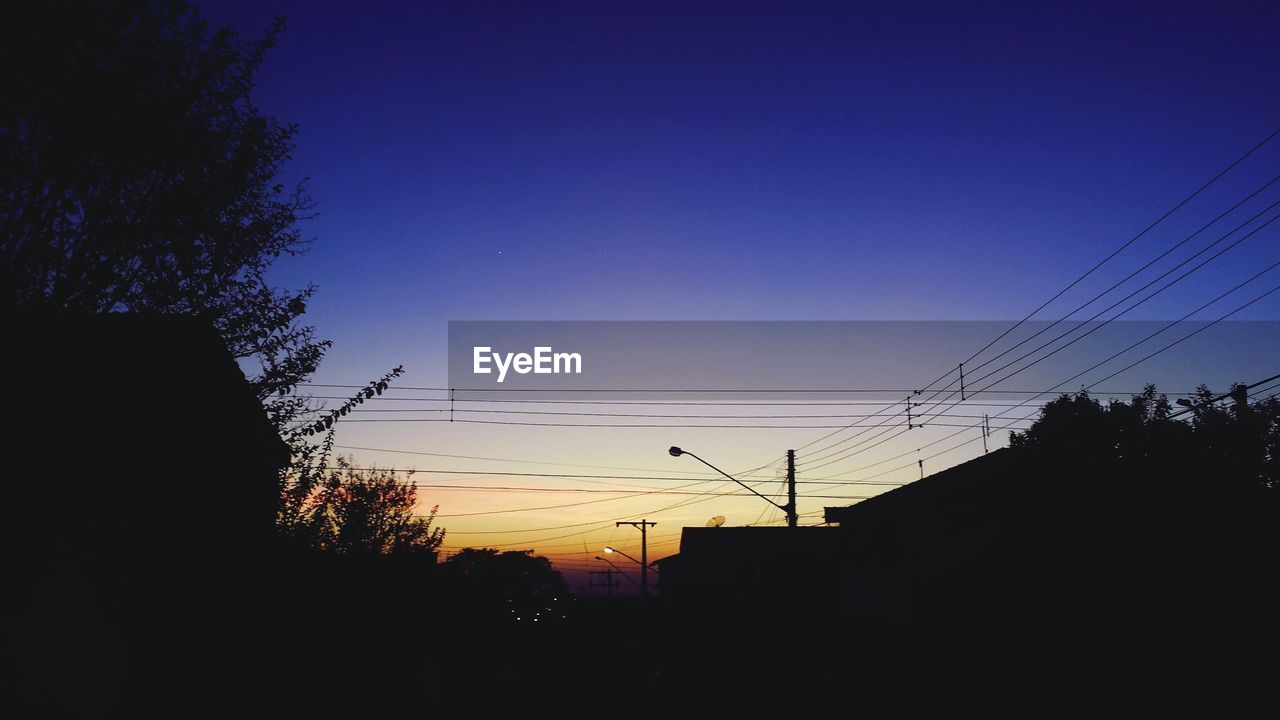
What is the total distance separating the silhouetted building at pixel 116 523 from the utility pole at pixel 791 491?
2196 centimetres

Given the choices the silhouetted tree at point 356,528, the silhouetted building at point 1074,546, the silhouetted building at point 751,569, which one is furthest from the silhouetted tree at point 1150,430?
the silhouetted tree at point 356,528

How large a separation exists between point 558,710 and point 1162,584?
14.2 metres

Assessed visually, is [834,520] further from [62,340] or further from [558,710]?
[62,340]

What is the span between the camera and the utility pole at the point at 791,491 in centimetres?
3078

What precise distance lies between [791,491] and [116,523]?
26.1 metres

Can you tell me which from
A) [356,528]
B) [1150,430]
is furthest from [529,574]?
[356,528]

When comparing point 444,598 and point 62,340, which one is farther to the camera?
point 444,598

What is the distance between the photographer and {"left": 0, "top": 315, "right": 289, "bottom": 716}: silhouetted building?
802cm

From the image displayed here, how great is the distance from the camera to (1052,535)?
1825 cm

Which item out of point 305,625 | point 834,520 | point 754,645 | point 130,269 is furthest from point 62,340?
point 754,645

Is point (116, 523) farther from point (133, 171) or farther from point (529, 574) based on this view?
point (529, 574)

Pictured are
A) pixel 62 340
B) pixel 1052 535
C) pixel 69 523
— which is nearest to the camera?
pixel 69 523

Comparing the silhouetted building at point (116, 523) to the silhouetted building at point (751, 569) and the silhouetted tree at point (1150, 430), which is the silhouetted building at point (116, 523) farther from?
the silhouetted tree at point (1150, 430)

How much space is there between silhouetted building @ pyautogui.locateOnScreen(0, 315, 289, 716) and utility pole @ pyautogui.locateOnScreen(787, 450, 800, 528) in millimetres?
21964
